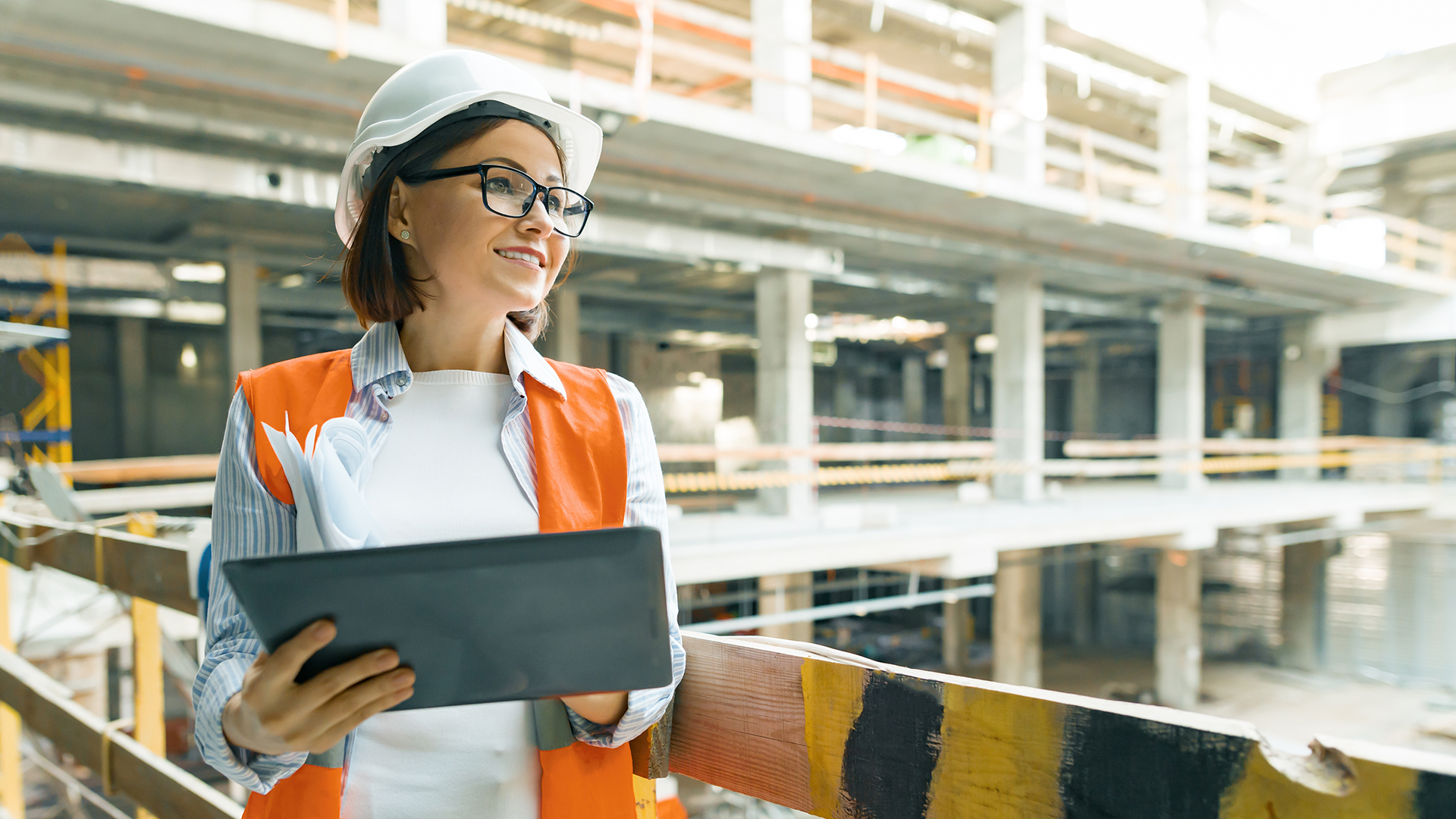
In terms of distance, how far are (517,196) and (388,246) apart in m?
0.22

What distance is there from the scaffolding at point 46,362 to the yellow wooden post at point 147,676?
810cm

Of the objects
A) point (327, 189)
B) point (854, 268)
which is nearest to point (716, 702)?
point (327, 189)

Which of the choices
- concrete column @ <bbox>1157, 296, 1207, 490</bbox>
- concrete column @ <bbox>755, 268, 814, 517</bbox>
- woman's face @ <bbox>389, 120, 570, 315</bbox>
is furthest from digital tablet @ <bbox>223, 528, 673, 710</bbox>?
concrete column @ <bbox>1157, 296, 1207, 490</bbox>

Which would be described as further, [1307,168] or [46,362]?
[1307,168]

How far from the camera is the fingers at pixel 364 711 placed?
0.94 meters

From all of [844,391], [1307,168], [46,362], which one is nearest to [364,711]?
[46,362]

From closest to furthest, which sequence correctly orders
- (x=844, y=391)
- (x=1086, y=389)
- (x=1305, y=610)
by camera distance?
(x=1305, y=610), (x=1086, y=389), (x=844, y=391)

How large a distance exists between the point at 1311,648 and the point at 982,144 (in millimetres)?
15896

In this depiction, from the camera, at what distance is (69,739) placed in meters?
3.07

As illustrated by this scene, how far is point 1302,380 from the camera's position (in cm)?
2231

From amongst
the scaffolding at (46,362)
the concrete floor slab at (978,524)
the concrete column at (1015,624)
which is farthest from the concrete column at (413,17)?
the concrete column at (1015,624)

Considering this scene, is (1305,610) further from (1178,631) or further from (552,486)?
(552,486)

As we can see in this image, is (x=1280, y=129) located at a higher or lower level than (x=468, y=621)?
higher

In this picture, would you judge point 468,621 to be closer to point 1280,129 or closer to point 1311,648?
point 1311,648
